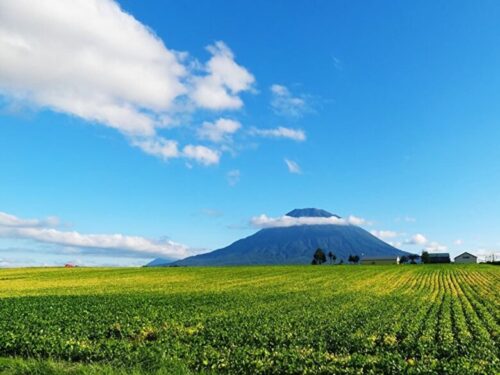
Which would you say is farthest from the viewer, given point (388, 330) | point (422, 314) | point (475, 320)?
point (422, 314)

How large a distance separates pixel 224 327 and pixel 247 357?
315 inches

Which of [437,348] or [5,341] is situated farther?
[5,341]

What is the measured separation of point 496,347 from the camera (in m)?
19.5

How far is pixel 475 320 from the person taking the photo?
2755 centimetres

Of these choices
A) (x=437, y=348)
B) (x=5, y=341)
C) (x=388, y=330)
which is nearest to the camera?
(x=437, y=348)

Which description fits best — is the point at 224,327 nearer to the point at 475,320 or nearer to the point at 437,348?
the point at 437,348

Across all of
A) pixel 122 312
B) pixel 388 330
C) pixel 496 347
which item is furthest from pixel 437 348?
pixel 122 312

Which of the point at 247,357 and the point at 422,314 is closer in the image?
the point at 247,357

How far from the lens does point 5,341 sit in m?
20.9

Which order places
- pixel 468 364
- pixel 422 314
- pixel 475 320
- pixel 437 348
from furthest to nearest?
1. pixel 422 314
2. pixel 475 320
3. pixel 437 348
4. pixel 468 364

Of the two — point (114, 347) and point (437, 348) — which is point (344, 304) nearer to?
point (437, 348)

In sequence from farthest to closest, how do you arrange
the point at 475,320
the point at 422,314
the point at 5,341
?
the point at 422,314, the point at 475,320, the point at 5,341

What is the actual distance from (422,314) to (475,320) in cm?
363

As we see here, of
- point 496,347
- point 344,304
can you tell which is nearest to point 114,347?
point 496,347
